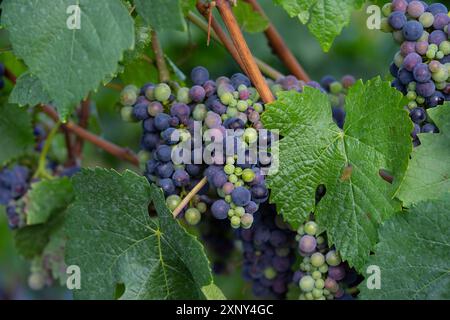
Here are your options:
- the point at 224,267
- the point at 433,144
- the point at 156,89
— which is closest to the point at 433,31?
the point at 433,144

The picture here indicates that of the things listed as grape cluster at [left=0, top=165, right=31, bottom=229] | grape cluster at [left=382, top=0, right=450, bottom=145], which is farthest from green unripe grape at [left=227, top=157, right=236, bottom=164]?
grape cluster at [left=0, top=165, right=31, bottom=229]

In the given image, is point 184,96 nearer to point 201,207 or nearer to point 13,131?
point 201,207

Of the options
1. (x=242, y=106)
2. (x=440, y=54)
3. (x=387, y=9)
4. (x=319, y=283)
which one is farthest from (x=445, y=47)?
(x=319, y=283)

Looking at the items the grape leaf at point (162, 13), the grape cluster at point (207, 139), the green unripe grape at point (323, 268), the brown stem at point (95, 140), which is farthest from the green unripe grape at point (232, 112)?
the brown stem at point (95, 140)

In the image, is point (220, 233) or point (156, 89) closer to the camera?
point (156, 89)

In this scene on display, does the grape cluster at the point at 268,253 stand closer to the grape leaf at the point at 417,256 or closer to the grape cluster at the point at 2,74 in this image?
the grape leaf at the point at 417,256

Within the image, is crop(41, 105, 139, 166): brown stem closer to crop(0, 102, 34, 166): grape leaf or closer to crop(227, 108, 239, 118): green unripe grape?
crop(0, 102, 34, 166): grape leaf

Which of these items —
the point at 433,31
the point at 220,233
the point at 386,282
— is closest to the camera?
the point at 386,282

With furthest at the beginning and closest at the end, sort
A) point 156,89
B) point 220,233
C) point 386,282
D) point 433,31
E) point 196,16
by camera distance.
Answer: point 220,233, point 196,16, point 156,89, point 433,31, point 386,282
